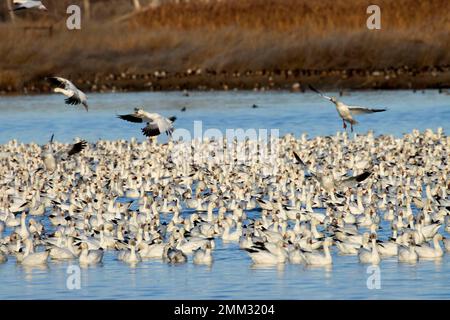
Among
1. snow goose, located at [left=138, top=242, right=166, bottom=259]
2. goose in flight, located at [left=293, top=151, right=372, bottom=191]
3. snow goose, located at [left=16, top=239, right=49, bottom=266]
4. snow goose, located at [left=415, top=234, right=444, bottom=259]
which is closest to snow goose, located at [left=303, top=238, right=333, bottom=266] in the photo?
snow goose, located at [left=415, top=234, right=444, bottom=259]

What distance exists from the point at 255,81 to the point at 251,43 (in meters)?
1.51

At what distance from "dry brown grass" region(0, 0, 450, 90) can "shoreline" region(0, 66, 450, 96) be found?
0.24 meters

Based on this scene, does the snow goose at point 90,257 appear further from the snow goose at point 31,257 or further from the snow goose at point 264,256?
the snow goose at point 264,256

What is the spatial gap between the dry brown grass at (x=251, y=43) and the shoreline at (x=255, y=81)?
9.4 inches

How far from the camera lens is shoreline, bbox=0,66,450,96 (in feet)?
147

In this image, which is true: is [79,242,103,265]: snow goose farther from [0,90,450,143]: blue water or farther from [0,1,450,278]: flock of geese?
[0,90,450,143]: blue water

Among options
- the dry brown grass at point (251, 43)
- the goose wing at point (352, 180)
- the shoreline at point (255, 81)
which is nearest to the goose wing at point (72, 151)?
the goose wing at point (352, 180)

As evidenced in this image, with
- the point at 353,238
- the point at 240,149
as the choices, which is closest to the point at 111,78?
the point at 240,149

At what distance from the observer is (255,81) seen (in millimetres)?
46844

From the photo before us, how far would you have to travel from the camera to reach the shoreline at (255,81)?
44906 mm

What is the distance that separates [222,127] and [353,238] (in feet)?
59.1

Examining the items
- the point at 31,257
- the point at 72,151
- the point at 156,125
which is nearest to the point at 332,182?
the point at 156,125

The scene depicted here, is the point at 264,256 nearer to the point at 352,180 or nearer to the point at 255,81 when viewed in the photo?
the point at 352,180

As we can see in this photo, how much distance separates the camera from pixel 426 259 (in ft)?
55.7
